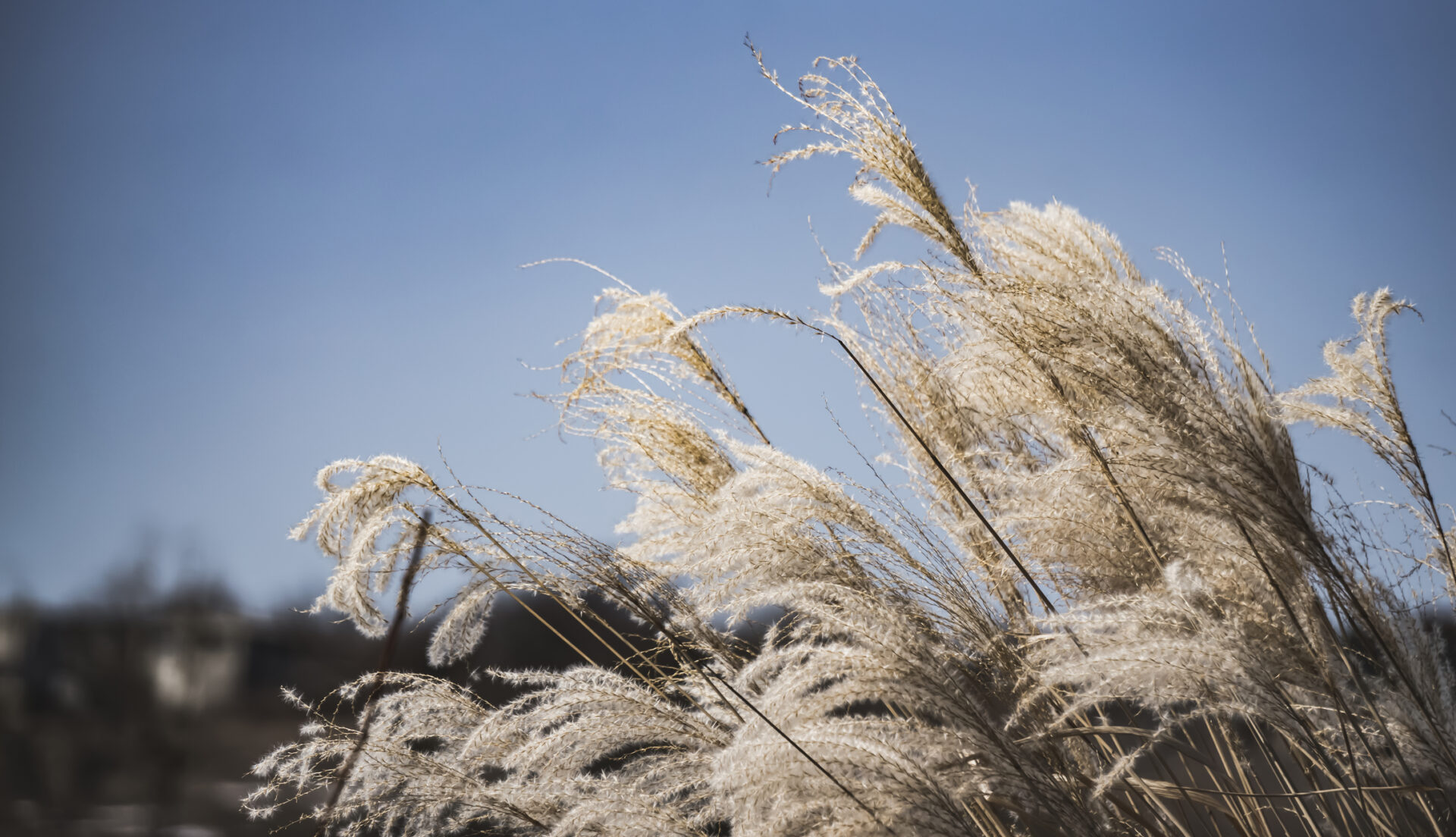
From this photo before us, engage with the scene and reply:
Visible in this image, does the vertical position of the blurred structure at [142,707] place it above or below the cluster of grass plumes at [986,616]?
below

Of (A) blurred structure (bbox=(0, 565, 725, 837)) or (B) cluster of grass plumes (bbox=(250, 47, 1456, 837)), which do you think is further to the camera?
(A) blurred structure (bbox=(0, 565, 725, 837))

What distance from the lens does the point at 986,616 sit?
1136 millimetres

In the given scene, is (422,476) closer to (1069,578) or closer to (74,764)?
(1069,578)

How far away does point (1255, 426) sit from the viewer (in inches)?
43.4

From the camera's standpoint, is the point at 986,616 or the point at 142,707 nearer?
the point at 986,616

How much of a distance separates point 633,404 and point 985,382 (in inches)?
32.9

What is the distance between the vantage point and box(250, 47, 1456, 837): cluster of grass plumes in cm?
91

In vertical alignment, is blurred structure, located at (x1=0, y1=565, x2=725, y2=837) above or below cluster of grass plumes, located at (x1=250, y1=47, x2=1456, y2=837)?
below

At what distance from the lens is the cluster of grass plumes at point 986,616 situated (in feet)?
2.99

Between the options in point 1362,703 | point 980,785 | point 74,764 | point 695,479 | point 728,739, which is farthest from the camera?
point 74,764

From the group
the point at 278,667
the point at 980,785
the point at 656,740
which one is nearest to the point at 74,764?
the point at 278,667

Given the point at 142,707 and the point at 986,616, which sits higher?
the point at 986,616

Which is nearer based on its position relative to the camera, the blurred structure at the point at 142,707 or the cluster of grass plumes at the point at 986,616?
the cluster of grass plumes at the point at 986,616

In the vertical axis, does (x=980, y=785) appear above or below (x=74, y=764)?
above
